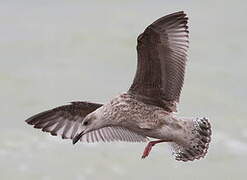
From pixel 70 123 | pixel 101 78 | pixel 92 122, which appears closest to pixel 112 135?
pixel 70 123

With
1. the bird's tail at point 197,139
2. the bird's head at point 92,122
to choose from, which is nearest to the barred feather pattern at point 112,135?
the bird's head at point 92,122

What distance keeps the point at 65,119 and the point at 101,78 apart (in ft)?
23.8

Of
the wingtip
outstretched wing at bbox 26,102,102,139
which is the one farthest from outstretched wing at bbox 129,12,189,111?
outstretched wing at bbox 26,102,102,139

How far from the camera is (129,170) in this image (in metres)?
14.9

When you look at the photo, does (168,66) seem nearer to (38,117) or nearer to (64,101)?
(38,117)

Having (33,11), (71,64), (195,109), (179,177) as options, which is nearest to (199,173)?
(179,177)

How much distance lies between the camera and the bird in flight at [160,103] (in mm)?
8602

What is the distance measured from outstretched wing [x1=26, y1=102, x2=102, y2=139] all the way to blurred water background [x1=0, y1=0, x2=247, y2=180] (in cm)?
527

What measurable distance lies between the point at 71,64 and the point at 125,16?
2393 millimetres

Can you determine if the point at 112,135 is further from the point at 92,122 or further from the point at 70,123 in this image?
the point at 92,122

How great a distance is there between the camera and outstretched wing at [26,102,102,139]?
930 centimetres

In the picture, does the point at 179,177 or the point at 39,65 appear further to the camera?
the point at 39,65

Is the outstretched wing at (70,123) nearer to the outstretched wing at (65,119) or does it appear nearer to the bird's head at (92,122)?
the outstretched wing at (65,119)

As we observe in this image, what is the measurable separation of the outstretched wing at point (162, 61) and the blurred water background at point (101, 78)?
5.67 meters
